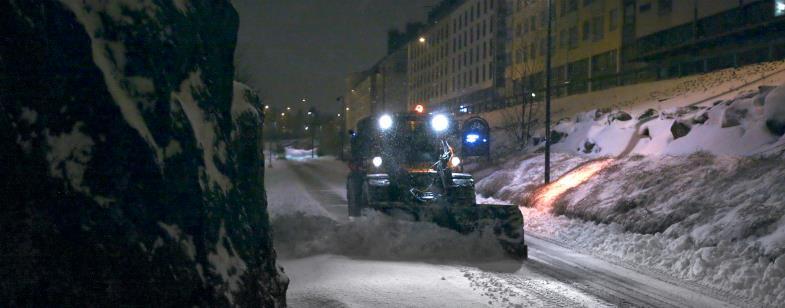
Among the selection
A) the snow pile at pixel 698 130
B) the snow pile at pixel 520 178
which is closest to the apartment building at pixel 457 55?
the snow pile at pixel 520 178

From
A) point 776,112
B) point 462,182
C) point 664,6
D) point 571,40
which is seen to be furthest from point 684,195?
point 571,40

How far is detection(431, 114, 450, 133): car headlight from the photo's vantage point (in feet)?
45.3

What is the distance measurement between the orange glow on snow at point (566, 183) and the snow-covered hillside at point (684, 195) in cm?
7

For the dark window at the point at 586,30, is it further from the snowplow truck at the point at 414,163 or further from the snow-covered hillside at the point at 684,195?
the snowplow truck at the point at 414,163

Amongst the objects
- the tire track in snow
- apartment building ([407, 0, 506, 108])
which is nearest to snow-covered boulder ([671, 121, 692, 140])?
the tire track in snow

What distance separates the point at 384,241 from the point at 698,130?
11.8 metres

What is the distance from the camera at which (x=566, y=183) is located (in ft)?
65.7

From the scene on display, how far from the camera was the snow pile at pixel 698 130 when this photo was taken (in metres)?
15.5

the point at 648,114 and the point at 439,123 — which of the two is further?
the point at 648,114

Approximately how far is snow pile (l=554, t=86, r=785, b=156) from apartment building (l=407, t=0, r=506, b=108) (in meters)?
30.6

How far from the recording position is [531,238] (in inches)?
542

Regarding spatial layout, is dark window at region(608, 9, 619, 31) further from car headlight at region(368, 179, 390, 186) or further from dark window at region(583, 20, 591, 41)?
car headlight at region(368, 179, 390, 186)

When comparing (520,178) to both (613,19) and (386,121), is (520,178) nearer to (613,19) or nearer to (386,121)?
(386,121)

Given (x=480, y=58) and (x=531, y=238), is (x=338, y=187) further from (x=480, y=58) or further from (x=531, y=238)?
(x=480, y=58)
